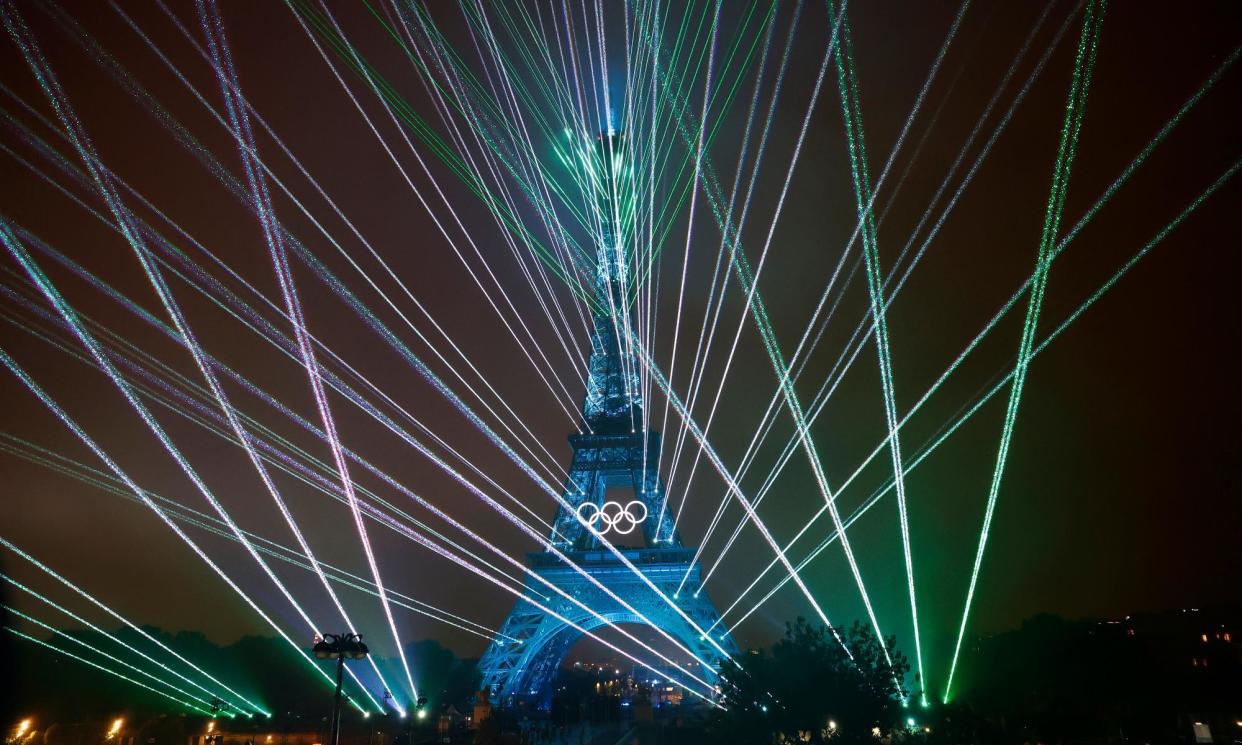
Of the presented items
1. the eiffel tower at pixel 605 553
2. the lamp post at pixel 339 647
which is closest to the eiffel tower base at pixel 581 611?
the eiffel tower at pixel 605 553

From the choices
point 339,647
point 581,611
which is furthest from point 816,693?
point 581,611

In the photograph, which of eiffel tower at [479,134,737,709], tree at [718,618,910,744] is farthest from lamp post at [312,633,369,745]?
eiffel tower at [479,134,737,709]

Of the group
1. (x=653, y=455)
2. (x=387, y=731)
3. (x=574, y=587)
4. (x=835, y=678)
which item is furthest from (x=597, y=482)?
(x=835, y=678)

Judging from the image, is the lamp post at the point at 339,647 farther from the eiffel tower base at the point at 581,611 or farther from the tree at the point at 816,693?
the eiffel tower base at the point at 581,611

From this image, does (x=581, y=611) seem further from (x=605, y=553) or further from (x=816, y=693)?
(x=816, y=693)

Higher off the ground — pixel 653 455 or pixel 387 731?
pixel 653 455

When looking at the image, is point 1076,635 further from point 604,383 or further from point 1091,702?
point 604,383

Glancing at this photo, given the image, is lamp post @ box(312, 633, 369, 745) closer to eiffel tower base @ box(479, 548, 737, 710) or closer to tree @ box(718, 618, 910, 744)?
tree @ box(718, 618, 910, 744)
